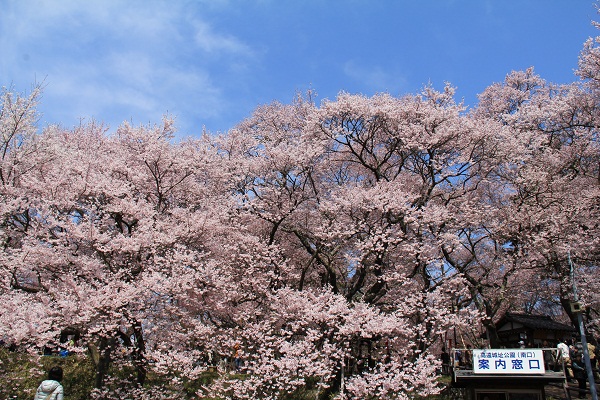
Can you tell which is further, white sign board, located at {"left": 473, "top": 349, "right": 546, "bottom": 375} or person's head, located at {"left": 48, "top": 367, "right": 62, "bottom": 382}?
white sign board, located at {"left": 473, "top": 349, "right": 546, "bottom": 375}

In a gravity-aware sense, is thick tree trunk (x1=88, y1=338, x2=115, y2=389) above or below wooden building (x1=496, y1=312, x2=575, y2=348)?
below

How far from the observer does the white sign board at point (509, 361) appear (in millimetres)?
13602

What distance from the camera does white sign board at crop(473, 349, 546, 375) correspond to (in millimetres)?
13602

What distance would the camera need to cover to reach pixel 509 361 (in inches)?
546

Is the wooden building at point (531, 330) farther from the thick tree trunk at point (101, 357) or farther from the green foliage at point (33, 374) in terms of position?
the green foliage at point (33, 374)

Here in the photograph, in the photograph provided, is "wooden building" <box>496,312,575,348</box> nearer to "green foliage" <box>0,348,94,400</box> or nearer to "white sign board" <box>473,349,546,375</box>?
"white sign board" <box>473,349,546,375</box>

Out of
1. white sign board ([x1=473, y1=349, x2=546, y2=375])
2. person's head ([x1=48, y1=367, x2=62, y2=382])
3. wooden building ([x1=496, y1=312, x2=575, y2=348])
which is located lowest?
person's head ([x1=48, y1=367, x2=62, y2=382])

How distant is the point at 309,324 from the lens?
17578 mm

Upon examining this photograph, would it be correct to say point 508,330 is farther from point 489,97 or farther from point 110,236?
point 110,236

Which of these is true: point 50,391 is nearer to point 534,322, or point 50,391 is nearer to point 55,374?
point 55,374

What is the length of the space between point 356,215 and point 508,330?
1175 cm

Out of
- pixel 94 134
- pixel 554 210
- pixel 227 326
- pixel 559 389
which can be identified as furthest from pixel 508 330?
pixel 94 134

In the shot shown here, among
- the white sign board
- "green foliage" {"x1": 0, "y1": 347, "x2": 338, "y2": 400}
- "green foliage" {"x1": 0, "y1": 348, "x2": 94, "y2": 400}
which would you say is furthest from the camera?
"green foliage" {"x1": 0, "y1": 347, "x2": 338, "y2": 400}

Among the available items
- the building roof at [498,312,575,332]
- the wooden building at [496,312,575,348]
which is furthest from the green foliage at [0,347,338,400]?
the wooden building at [496,312,575,348]
